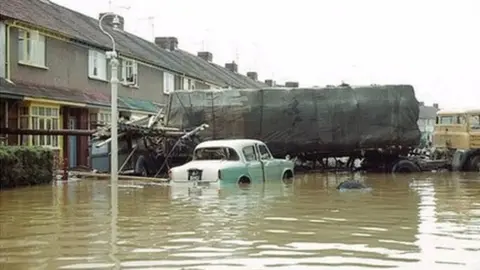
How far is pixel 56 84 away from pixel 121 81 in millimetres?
6561

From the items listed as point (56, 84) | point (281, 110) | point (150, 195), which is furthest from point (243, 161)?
point (56, 84)

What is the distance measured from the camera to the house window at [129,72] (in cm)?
3588

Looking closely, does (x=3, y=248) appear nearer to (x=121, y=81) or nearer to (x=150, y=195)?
(x=150, y=195)

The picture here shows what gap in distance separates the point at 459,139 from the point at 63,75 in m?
16.5

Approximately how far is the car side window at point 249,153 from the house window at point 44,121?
9931 mm

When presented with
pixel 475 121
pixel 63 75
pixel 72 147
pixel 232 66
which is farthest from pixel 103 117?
pixel 232 66

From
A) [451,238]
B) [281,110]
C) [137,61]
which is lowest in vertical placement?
[451,238]

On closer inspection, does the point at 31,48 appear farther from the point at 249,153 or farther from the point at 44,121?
the point at 249,153

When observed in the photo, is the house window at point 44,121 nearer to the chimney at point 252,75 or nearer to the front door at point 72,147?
the front door at point 72,147

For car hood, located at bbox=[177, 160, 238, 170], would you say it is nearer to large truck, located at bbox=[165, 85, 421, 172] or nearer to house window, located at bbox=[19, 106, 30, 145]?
large truck, located at bbox=[165, 85, 421, 172]

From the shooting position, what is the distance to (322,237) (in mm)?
9547

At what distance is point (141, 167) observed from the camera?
26.2 meters

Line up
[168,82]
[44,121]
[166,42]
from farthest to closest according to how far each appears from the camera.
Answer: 1. [166,42]
2. [168,82]
3. [44,121]

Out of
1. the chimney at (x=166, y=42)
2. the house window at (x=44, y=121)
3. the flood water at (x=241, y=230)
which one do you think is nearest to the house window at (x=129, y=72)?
the house window at (x=44, y=121)
